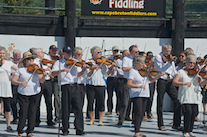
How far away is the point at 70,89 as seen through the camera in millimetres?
7590

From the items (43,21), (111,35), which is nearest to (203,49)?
(111,35)

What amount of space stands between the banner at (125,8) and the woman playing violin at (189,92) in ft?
17.0

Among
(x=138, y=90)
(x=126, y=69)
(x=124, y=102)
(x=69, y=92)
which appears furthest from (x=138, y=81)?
(x=124, y=102)

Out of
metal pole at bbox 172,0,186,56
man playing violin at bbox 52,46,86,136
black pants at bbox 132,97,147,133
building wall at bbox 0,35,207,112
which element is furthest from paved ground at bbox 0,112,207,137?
metal pole at bbox 172,0,186,56

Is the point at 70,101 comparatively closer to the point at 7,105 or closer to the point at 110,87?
the point at 7,105

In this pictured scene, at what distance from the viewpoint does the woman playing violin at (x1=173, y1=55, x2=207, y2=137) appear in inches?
286

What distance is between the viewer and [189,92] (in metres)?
7.33

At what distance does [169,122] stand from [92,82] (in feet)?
8.66

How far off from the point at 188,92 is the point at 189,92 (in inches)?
0.8

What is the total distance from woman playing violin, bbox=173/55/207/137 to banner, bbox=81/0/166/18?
519cm

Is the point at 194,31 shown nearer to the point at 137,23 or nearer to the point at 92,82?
the point at 137,23

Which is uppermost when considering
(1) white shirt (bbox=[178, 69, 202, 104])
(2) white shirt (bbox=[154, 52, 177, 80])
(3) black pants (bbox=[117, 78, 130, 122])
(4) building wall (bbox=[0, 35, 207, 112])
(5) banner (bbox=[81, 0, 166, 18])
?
(5) banner (bbox=[81, 0, 166, 18])

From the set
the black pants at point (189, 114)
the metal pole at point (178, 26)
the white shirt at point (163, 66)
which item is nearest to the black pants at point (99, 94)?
the white shirt at point (163, 66)

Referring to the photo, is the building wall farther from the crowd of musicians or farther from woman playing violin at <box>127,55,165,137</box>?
woman playing violin at <box>127,55,165,137</box>
